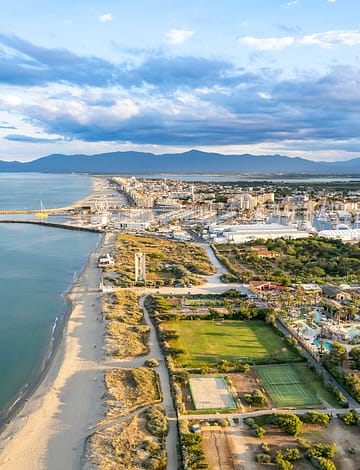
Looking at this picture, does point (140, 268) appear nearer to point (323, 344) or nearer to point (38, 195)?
point (323, 344)

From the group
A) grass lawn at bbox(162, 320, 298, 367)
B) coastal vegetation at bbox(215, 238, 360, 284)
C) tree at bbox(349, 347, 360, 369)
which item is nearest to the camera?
tree at bbox(349, 347, 360, 369)

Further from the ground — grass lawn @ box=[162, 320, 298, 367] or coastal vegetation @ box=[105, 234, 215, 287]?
coastal vegetation @ box=[105, 234, 215, 287]

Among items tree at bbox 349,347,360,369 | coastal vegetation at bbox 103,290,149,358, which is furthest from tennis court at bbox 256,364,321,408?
coastal vegetation at bbox 103,290,149,358

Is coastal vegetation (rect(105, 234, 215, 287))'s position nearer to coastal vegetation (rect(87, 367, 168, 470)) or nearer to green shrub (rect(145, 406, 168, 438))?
coastal vegetation (rect(87, 367, 168, 470))

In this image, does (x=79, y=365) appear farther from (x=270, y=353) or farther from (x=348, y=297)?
(x=348, y=297)

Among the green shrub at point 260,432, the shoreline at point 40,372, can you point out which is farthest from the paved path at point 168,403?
the shoreline at point 40,372

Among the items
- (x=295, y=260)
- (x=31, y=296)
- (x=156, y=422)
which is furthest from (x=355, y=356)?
(x=31, y=296)

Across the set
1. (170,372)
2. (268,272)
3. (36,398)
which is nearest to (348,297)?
(268,272)
